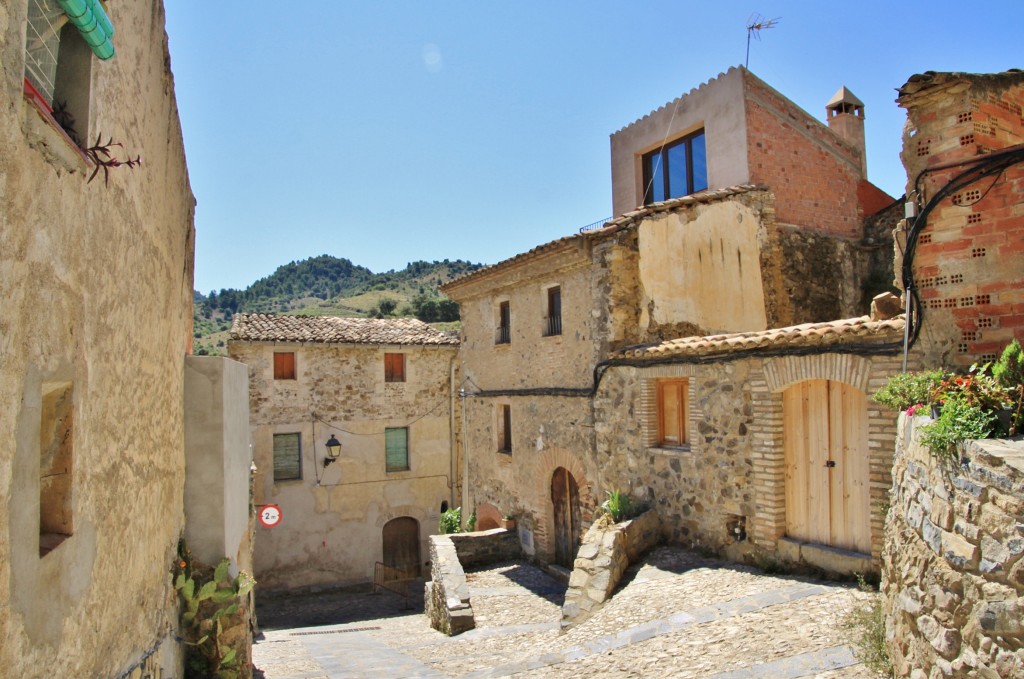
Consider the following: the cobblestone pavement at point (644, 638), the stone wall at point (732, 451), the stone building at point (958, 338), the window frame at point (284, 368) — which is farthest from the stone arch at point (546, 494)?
the window frame at point (284, 368)

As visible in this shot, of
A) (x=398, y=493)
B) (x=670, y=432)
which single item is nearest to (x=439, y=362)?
(x=398, y=493)

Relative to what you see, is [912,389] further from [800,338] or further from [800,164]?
[800,164]

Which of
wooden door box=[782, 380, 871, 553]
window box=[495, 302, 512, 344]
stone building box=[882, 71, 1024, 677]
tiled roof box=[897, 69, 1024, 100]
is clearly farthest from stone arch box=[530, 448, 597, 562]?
tiled roof box=[897, 69, 1024, 100]

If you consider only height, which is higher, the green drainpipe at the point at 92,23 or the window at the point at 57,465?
the green drainpipe at the point at 92,23

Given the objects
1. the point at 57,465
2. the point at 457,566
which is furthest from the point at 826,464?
the point at 57,465

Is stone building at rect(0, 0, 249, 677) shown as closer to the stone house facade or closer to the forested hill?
the stone house facade

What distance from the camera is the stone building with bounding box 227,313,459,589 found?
19609mm

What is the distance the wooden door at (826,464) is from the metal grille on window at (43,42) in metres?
7.80

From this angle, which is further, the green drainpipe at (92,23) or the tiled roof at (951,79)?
the tiled roof at (951,79)

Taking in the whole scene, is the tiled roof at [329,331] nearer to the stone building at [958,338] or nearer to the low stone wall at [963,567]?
the stone building at [958,338]

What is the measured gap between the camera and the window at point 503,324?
1561 centimetres

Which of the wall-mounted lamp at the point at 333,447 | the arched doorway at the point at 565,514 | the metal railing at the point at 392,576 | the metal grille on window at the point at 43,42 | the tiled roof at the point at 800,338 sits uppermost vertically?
the metal grille on window at the point at 43,42

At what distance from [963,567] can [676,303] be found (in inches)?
335

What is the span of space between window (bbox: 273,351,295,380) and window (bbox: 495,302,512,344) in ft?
24.1
